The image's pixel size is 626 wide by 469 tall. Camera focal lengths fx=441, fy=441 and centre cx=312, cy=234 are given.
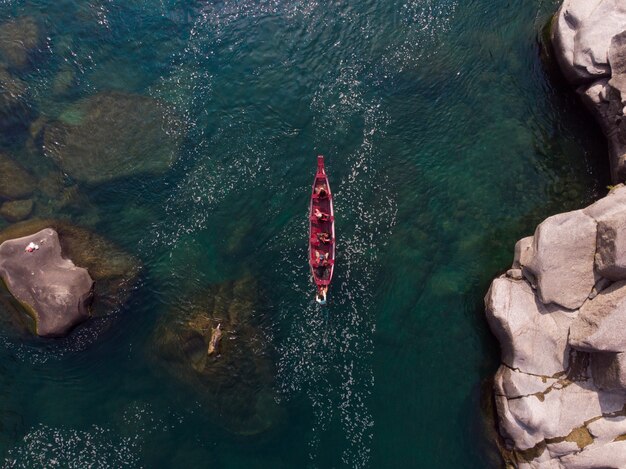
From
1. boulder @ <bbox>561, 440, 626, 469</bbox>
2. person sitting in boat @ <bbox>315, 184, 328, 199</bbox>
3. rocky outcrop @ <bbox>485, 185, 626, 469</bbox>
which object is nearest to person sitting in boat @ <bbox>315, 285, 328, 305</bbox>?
person sitting in boat @ <bbox>315, 184, 328, 199</bbox>

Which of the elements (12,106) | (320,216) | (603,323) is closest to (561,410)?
(603,323)

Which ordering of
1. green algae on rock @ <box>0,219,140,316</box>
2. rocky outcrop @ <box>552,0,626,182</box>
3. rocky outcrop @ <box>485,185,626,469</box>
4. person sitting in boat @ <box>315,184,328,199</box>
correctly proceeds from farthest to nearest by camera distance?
green algae on rock @ <box>0,219,140,316</box>, person sitting in boat @ <box>315,184,328,199</box>, rocky outcrop @ <box>552,0,626,182</box>, rocky outcrop @ <box>485,185,626,469</box>

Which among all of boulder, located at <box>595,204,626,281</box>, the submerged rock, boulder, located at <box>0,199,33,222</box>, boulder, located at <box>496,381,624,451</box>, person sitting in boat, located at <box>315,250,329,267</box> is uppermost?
boulder, located at <box>595,204,626,281</box>

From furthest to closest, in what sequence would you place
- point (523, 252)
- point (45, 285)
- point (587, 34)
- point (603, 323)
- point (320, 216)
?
point (320, 216) → point (45, 285) → point (587, 34) → point (523, 252) → point (603, 323)

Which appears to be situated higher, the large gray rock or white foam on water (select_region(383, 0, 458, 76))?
white foam on water (select_region(383, 0, 458, 76))

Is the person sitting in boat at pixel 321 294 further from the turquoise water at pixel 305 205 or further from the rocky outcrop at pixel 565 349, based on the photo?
the rocky outcrop at pixel 565 349

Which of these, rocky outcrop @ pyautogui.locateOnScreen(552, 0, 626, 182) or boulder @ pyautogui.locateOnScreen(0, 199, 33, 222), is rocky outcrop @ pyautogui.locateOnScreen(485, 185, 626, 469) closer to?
rocky outcrop @ pyautogui.locateOnScreen(552, 0, 626, 182)

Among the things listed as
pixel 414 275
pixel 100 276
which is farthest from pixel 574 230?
pixel 100 276

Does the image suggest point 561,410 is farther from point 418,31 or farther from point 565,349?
point 418,31
